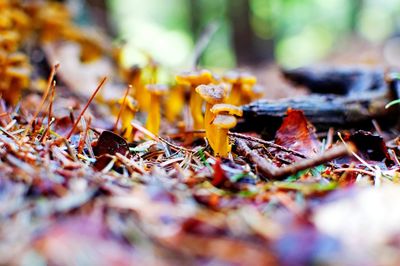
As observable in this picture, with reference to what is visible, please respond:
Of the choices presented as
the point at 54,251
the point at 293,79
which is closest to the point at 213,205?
the point at 54,251

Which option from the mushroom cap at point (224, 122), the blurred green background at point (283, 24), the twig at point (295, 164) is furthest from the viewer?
the blurred green background at point (283, 24)

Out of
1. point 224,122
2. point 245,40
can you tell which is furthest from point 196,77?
point 245,40

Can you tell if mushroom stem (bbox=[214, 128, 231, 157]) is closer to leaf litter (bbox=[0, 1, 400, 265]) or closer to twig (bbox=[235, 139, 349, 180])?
leaf litter (bbox=[0, 1, 400, 265])

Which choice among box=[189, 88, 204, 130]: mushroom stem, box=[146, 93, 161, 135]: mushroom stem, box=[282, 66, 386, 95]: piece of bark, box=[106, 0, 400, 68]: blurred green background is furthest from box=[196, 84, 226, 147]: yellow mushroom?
box=[106, 0, 400, 68]: blurred green background

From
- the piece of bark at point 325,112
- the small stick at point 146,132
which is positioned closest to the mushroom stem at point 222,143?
the small stick at point 146,132

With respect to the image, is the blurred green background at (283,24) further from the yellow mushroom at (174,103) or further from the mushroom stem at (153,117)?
the mushroom stem at (153,117)

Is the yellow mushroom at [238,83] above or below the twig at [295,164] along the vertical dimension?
above
